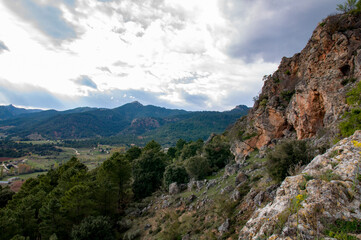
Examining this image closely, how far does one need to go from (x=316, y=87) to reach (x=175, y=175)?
23115mm

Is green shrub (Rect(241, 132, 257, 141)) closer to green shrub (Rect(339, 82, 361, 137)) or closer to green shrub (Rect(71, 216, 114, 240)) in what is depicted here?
green shrub (Rect(339, 82, 361, 137))

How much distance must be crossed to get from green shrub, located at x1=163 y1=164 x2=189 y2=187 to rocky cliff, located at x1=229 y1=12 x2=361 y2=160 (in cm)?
1027

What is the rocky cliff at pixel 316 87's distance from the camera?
55.4 ft

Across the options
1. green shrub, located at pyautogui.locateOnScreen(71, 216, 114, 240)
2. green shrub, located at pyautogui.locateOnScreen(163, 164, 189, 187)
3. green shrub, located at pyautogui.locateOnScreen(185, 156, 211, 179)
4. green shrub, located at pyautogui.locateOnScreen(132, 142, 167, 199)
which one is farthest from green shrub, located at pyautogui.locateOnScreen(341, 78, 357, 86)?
green shrub, located at pyautogui.locateOnScreen(132, 142, 167, 199)

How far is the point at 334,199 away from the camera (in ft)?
15.8

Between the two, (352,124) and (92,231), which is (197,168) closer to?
(92,231)

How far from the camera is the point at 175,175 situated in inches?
1180

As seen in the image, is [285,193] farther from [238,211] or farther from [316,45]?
[316,45]

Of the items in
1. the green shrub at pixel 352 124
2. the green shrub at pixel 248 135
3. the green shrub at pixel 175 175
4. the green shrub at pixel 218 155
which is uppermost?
the green shrub at pixel 352 124

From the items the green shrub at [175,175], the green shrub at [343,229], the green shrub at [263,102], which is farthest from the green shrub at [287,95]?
the green shrub at [343,229]

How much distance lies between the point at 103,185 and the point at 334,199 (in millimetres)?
27681

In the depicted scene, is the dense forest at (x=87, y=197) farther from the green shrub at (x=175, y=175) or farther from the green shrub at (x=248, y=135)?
the green shrub at (x=248, y=135)

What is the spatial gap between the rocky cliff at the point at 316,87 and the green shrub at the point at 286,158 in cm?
376

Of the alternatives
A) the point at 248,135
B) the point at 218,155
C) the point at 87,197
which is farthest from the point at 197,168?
the point at 87,197
